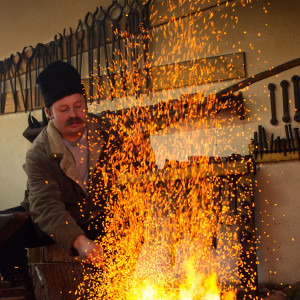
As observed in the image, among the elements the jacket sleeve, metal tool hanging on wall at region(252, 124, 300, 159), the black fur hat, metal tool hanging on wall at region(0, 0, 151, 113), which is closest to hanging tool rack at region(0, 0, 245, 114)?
metal tool hanging on wall at region(0, 0, 151, 113)

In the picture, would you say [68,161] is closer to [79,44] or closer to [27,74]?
[79,44]

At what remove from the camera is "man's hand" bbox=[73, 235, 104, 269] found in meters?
2.01

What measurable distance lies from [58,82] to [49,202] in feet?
2.40

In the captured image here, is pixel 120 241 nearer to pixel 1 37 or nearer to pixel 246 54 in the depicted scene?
pixel 246 54

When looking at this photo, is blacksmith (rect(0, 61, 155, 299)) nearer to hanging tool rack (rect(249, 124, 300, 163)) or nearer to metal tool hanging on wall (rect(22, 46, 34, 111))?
hanging tool rack (rect(249, 124, 300, 163))

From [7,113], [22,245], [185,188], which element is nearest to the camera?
[22,245]

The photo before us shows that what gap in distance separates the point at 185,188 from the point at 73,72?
1.25m

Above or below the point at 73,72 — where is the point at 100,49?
above

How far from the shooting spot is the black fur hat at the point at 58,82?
265cm

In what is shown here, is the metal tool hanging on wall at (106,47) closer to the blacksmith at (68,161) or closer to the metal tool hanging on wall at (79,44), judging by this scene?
the metal tool hanging on wall at (79,44)

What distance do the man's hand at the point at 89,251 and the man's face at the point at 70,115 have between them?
0.75 meters

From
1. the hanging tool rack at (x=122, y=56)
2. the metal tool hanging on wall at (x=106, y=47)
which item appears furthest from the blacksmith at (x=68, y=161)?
the metal tool hanging on wall at (x=106, y=47)

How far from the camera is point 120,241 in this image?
274 centimetres

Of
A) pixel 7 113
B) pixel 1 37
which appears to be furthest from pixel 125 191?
pixel 1 37
